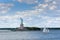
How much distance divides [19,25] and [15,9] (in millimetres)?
1305

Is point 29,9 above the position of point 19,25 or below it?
above

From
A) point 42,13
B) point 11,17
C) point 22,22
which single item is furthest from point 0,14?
point 42,13

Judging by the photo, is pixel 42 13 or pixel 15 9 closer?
pixel 42 13

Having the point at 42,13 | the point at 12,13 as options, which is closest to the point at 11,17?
the point at 12,13

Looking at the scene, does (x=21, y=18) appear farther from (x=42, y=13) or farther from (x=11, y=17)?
(x=42, y=13)

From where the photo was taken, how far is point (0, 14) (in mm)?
16547

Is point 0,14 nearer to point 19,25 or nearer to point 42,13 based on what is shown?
point 19,25

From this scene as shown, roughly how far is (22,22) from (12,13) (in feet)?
5.39

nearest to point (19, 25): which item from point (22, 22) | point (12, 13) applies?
Answer: point (22, 22)

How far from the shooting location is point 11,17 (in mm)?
16719

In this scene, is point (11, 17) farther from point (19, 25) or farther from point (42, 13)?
point (42, 13)

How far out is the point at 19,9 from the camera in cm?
1725

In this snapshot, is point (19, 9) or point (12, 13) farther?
point (19, 9)

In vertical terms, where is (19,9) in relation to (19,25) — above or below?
above
